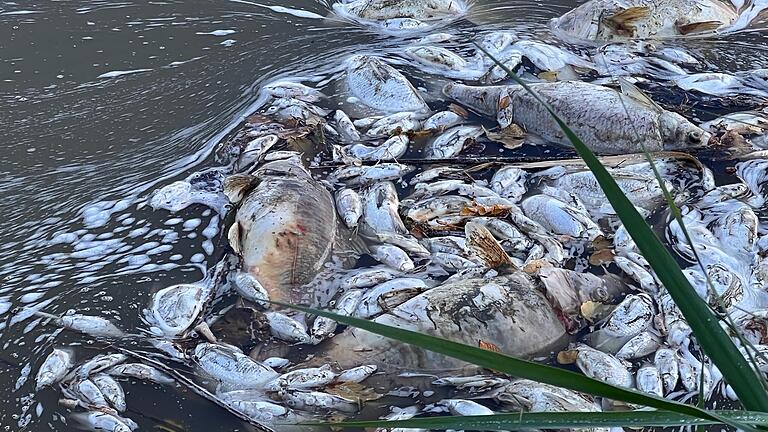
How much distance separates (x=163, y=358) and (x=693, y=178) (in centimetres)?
192

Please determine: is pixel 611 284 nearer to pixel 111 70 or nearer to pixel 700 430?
pixel 700 430

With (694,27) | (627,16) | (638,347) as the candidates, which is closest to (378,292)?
(638,347)

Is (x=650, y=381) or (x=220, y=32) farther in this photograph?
(x=220, y=32)

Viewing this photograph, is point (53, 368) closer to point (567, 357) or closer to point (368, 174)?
point (368, 174)

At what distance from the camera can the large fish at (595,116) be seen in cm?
300

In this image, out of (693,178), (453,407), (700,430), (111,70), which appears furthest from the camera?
(111,70)

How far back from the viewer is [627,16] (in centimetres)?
387

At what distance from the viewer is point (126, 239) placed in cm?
271

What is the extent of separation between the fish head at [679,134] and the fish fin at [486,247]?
0.92 meters

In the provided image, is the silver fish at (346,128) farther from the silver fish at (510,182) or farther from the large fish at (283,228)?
Result: the silver fish at (510,182)

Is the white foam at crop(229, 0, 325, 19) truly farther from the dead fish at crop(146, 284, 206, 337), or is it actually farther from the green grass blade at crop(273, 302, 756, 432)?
the green grass blade at crop(273, 302, 756, 432)

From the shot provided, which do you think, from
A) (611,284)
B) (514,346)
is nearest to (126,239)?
→ (514,346)

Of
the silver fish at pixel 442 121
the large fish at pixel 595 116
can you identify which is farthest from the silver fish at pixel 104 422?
the large fish at pixel 595 116

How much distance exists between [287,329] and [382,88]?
143 cm
